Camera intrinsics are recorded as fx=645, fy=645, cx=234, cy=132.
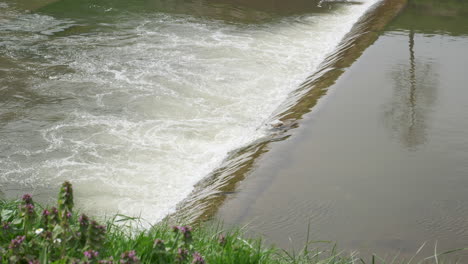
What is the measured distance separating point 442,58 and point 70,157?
19.0 ft

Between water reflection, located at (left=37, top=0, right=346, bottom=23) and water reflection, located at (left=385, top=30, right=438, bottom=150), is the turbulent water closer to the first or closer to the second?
water reflection, located at (left=37, top=0, right=346, bottom=23)

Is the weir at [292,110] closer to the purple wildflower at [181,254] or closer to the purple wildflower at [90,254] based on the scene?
the purple wildflower at [181,254]

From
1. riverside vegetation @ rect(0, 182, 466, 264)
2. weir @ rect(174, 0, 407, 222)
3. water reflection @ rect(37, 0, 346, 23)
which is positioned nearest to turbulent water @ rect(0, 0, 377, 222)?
water reflection @ rect(37, 0, 346, 23)

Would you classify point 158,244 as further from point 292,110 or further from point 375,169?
point 292,110

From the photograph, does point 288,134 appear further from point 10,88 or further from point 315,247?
point 10,88

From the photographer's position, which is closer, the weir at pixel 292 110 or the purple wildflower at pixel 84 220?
the purple wildflower at pixel 84 220

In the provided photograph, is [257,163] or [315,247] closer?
[315,247]

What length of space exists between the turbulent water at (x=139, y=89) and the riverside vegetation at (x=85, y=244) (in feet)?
7.11

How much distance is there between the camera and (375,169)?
242 inches

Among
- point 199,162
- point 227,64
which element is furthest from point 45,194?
point 227,64

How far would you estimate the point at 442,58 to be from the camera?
31.6ft

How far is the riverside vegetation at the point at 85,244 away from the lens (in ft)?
9.69

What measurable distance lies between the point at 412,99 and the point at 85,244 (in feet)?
18.8

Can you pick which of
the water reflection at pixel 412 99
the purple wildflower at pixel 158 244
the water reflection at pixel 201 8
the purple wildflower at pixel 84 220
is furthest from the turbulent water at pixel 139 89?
the purple wildflower at pixel 84 220
